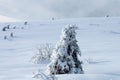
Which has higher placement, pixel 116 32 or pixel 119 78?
pixel 116 32

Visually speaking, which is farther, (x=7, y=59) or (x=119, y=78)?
(x=7, y=59)

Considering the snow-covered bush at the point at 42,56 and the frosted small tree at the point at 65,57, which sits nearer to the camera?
the frosted small tree at the point at 65,57

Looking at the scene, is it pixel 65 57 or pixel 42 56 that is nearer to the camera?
pixel 65 57

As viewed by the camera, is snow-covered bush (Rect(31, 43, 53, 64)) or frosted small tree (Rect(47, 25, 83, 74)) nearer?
frosted small tree (Rect(47, 25, 83, 74))

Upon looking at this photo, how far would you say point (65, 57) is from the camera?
877 centimetres

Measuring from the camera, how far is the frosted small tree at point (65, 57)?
28.5 ft

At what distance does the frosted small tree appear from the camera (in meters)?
8.69

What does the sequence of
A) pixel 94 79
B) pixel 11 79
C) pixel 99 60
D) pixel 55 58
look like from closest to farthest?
1. pixel 94 79
2. pixel 11 79
3. pixel 55 58
4. pixel 99 60

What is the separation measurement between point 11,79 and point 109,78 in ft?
6.24

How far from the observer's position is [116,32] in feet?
72.4

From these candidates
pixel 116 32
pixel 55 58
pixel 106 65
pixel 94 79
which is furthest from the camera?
pixel 116 32

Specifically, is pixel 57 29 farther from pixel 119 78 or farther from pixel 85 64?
pixel 119 78

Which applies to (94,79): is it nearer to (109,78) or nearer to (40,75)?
(109,78)

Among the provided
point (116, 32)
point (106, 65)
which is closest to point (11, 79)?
point (106, 65)
